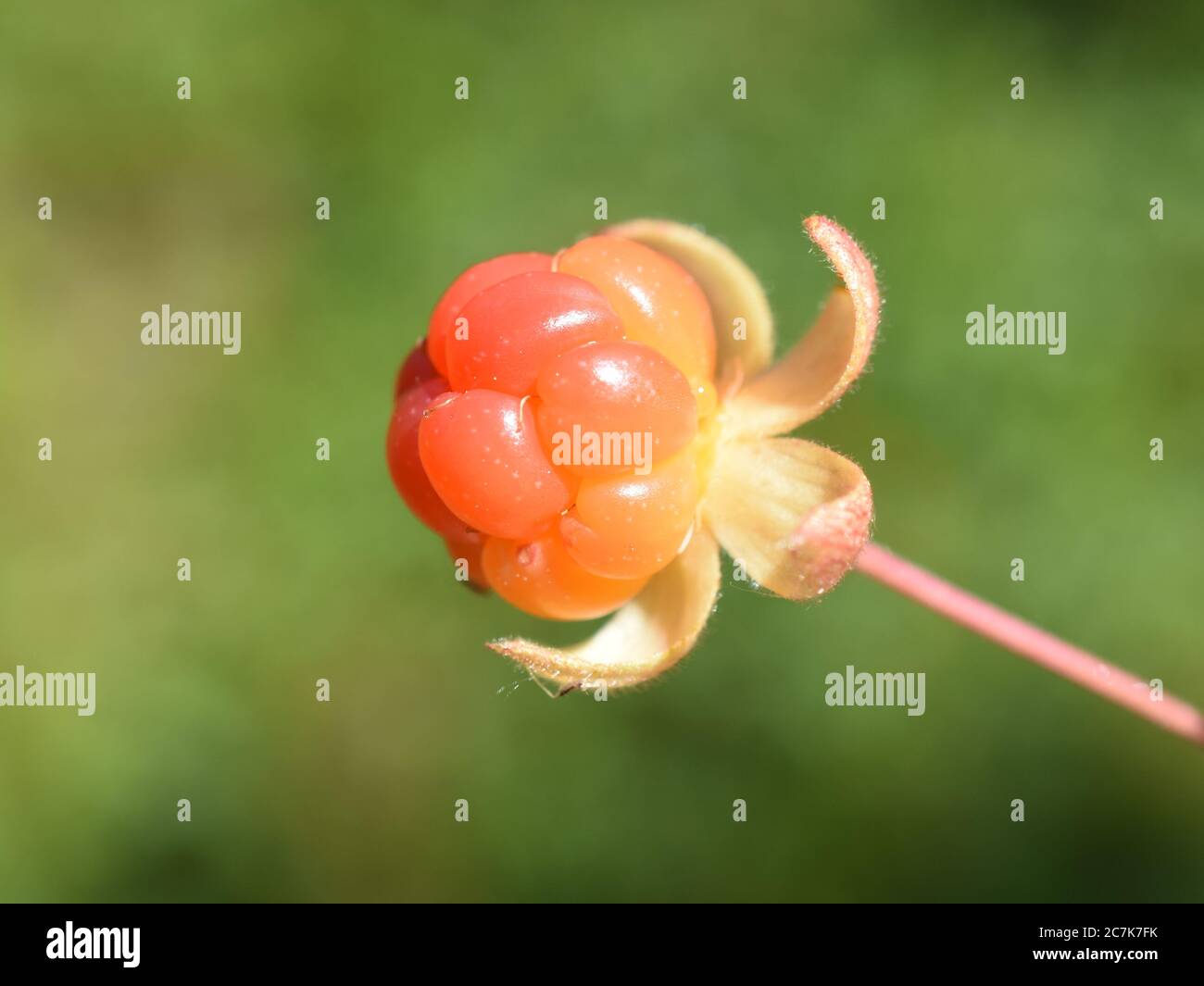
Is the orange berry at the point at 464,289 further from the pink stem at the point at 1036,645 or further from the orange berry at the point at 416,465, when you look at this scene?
the pink stem at the point at 1036,645

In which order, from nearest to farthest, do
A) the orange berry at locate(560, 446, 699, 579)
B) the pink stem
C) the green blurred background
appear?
the pink stem, the orange berry at locate(560, 446, 699, 579), the green blurred background

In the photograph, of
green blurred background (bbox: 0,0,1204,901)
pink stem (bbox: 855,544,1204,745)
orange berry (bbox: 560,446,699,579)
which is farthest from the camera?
green blurred background (bbox: 0,0,1204,901)

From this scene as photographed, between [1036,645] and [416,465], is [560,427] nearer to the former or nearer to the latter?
[416,465]

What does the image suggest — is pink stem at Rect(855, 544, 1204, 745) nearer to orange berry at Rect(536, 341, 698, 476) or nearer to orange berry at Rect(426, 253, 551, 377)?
orange berry at Rect(536, 341, 698, 476)

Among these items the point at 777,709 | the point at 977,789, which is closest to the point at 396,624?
the point at 777,709

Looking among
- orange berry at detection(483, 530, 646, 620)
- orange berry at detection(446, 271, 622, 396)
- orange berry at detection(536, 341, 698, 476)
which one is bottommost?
orange berry at detection(483, 530, 646, 620)

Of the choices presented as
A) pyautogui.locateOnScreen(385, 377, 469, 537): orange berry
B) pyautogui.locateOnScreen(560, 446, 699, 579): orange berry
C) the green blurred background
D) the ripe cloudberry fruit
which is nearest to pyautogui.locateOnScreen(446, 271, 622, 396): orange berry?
the ripe cloudberry fruit

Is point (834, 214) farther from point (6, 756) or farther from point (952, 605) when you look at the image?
point (6, 756)

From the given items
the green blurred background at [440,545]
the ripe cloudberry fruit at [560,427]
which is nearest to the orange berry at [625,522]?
the ripe cloudberry fruit at [560,427]
